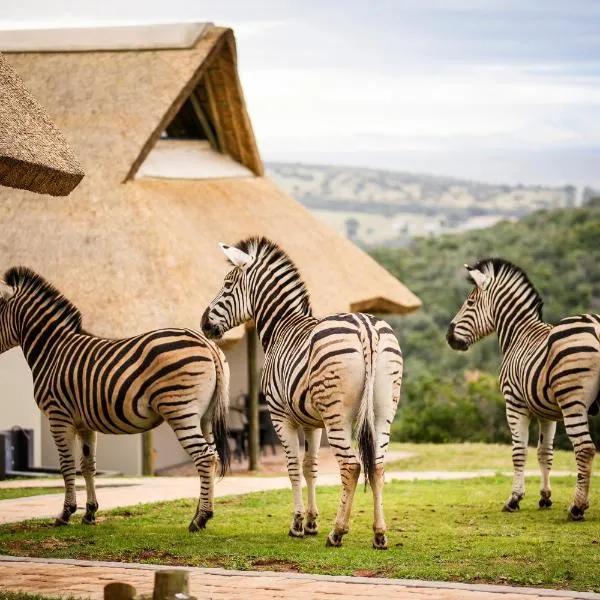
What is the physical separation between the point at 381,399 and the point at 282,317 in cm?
140

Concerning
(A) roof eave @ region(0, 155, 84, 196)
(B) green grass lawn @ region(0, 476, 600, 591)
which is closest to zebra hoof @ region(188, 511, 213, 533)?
(B) green grass lawn @ region(0, 476, 600, 591)

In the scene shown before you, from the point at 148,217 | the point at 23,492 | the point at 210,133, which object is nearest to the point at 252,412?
the point at 148,217

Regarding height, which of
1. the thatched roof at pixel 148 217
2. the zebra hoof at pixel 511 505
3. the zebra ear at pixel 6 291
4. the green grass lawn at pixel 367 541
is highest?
the thatched roof at pixel 148 217

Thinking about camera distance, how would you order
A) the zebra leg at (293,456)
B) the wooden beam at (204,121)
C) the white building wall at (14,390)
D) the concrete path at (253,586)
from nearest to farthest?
the concrete path at (253,586), the zebra leg at (293,456), the white building wall at (14,390), the wooden beam at (204,121)

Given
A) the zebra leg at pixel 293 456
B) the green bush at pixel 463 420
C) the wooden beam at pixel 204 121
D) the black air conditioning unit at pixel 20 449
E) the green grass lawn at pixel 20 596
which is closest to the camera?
the green grass lawn at pixel 20 596

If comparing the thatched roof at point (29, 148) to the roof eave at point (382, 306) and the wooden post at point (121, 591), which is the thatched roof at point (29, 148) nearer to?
the wooden post at point (121, 591)

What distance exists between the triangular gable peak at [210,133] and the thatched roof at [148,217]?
4 cm

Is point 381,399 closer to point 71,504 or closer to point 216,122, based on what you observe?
point 71,504

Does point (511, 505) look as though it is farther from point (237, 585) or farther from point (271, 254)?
point (237, 585)

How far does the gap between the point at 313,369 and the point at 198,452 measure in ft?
4.76

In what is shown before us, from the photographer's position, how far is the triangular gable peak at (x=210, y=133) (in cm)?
2019

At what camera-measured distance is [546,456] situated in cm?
1203

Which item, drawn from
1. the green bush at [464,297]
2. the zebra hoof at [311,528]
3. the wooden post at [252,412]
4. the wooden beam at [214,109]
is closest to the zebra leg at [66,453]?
the zebra hoof at [311,528]

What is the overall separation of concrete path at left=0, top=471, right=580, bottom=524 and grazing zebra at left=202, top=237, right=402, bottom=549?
276 cm
